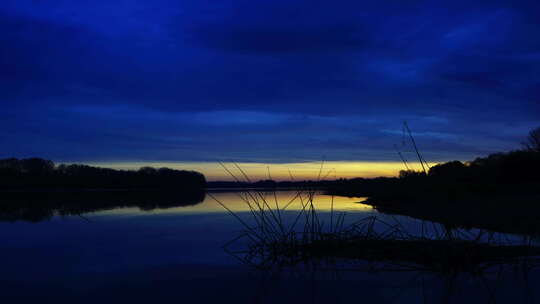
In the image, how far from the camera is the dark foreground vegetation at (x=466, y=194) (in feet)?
24.6

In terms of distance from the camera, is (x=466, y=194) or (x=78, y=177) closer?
(x=466, y=194)

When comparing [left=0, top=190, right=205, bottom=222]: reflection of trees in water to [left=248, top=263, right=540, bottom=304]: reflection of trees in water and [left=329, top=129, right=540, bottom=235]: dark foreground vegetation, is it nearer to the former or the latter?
[left=248, top=263, right=540, bottom=304]: reflection of trees in water

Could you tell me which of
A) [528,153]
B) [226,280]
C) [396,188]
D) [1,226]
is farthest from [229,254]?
[528,153]

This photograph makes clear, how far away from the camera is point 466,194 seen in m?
19.2

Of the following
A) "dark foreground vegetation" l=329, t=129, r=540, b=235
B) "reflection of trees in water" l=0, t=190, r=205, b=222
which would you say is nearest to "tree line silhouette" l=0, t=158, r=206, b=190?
"reflection of trees in water" l=0, t=190, r=205, b=222

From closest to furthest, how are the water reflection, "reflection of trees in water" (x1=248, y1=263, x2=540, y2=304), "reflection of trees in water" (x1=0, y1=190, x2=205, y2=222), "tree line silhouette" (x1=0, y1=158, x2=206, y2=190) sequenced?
1. "reflection of trees in water" (x1=248, y1=263, x2=540, y2=304)
2. "reflection of trees in water" (x1=0, y1=190, x2=205, y2=222)
3. the water reflection
4. "tree line silhouette" (x1=0, y1=158, x2=206, y2=190)

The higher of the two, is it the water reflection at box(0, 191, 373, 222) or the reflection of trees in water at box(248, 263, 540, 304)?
the reflection of trees in water at box(248, 263, 540, 304)

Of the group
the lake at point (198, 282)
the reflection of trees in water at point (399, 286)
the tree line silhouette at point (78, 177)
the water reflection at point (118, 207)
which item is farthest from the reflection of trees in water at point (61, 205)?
the tree line silhouette at point (78, 177)

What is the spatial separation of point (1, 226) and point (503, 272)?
13.0 meters

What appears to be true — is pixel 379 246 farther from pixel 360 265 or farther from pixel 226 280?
pixel 226 280

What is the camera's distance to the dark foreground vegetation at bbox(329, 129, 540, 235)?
749 cm

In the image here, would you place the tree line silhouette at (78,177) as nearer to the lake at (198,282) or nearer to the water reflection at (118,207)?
the water reflection at (118,207)

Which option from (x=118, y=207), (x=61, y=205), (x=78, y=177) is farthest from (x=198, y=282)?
(x=78, y=177)

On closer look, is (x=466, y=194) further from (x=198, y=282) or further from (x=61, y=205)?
(x=61, y=205)
